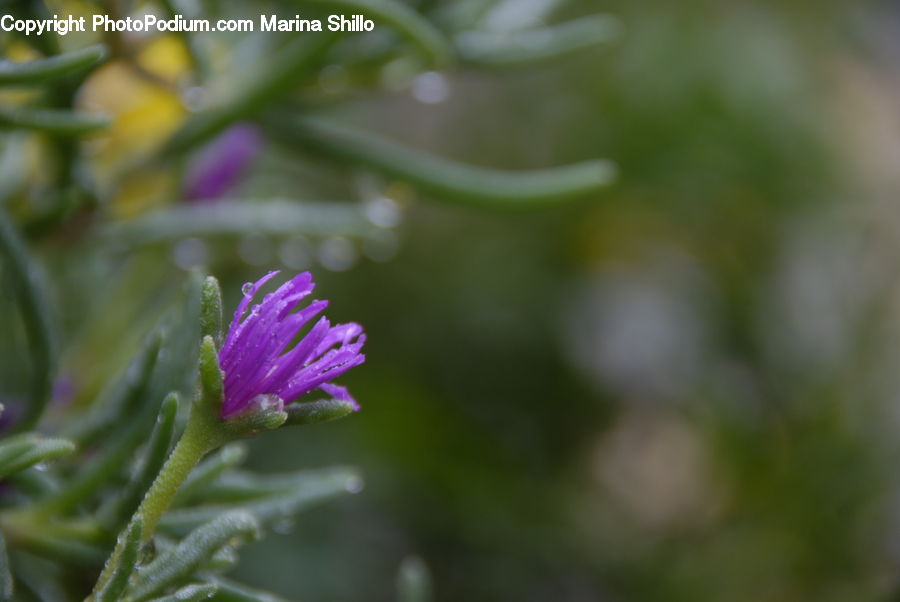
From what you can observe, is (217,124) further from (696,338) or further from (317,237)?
(696,338)

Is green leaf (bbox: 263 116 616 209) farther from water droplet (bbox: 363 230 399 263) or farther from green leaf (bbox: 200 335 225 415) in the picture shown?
green leaf (bbox: 200 335 225 415)

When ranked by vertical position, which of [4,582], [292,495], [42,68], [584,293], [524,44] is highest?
[584,293]

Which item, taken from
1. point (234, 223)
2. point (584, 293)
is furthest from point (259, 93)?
point (584, 293)

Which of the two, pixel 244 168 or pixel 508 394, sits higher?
pixel 508 394

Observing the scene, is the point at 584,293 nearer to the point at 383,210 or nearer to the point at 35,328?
the point at 383,210

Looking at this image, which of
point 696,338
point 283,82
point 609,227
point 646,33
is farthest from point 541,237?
point 283,82

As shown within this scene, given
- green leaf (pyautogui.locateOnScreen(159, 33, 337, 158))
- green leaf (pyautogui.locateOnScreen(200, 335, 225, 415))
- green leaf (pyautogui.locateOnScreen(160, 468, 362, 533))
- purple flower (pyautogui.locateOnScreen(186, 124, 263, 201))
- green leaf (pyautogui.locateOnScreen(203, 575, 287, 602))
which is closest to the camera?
green leaf (pyautogui.locateOnScreen(200, 335, 225, 415))

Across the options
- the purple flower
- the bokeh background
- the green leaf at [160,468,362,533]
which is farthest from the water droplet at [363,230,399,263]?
the green leaf at [160,468,362,533]
